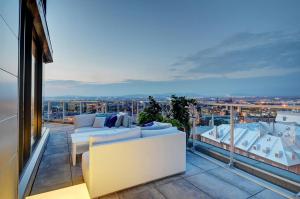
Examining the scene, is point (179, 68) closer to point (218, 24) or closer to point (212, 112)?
point (218, 24)

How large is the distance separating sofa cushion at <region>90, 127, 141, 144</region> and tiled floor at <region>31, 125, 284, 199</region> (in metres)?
0.68

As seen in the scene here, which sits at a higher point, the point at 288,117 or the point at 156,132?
the point at 288,117

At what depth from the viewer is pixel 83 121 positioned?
4684mm

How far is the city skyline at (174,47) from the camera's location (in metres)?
5.78

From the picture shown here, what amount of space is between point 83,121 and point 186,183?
331 centimetres

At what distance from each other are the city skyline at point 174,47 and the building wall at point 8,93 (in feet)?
13.5

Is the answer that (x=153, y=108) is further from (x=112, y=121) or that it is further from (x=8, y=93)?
(x=8, y=93)

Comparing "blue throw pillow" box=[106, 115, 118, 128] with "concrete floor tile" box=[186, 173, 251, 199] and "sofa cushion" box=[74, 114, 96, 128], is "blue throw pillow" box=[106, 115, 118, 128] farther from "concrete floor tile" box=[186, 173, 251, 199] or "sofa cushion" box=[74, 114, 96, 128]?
"concrete floor tile" box=[186, 173, 251, 199]

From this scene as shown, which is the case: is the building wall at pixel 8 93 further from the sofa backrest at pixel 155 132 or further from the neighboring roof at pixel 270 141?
the neighboring roof at pixel 270 141

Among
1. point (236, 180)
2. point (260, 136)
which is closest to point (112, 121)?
point (236, 180)

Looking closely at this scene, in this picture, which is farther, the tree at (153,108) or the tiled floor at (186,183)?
the tree at (153,108)

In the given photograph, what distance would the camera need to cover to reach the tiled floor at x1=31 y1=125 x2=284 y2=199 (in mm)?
2145

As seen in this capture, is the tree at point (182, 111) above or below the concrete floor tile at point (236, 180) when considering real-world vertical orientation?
above

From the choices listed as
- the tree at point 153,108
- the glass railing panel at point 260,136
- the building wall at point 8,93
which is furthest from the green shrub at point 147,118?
the building wall at point 8,93
